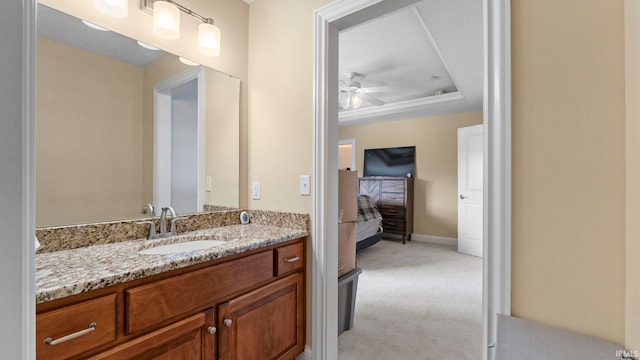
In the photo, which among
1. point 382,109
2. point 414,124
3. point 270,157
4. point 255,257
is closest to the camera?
point 255,257

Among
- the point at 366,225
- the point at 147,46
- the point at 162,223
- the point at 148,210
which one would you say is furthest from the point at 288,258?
the point at 366,225

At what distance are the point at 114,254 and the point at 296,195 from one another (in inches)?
38.3

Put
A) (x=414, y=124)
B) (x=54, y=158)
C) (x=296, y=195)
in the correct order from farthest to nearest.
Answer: (x=414, y=124), (x=296, y=195), (x=54, y=158)

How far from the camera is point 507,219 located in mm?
1073

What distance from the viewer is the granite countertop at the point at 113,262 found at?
83cm

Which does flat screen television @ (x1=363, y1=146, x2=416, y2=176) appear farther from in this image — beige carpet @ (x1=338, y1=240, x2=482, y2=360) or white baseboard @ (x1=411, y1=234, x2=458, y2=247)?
beige carpet @ (x1=338, y1=240, x2=482, y2=360)

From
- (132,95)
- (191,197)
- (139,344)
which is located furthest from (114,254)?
(132,95)

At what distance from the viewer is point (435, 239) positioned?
5.28 metres

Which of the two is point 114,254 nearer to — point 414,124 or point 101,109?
point 101,109

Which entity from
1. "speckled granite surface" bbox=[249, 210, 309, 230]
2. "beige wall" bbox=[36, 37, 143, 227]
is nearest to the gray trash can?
"speckled granite surface" bbox=[249, 210, 309, 230]

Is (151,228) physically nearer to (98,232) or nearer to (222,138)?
(98,232)

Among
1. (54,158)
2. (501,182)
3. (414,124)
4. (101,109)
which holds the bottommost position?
(501,182)

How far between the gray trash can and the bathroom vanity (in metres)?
0.49

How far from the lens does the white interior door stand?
13.9ft
